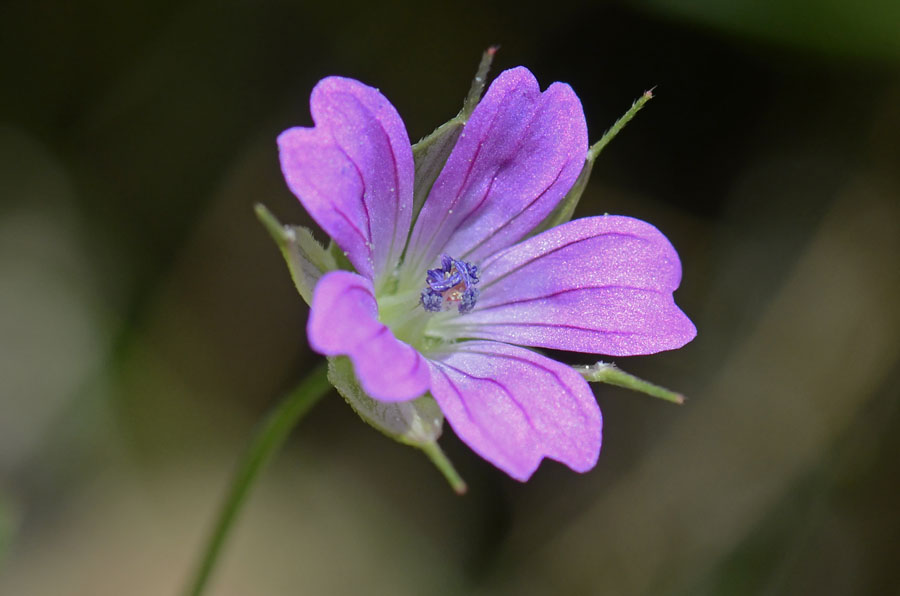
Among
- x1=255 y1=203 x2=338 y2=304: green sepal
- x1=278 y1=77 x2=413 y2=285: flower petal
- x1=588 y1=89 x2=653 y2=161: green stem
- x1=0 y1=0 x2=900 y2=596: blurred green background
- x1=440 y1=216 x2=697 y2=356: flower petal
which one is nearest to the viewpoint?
x1=255 y1=203 x2=338 y2=304: green sepal

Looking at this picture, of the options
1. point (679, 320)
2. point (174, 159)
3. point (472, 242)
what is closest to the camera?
point (679, 320)

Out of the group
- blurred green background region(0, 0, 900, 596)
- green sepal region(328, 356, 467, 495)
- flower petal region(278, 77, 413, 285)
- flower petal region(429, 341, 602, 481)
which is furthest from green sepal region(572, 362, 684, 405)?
blurred green background region(0, 0, 900, 596)

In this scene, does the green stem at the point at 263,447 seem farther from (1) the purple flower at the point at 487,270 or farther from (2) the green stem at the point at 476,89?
(2) the green stem at the point at 476,89

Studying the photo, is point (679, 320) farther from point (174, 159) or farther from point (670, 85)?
point (174, 159)

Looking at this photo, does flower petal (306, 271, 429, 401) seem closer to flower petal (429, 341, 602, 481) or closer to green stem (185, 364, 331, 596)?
flower petal (429, 341, 602, 481)

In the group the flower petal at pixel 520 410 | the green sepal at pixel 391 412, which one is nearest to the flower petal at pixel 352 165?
the green sepal at pixel 391 412

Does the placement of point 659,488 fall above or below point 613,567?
above

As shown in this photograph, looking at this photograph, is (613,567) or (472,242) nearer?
(472,242)

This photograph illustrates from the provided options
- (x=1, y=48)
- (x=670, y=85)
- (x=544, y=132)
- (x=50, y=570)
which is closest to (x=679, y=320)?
(x=544, y=132)
